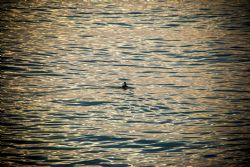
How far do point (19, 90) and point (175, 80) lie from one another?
28.6ft

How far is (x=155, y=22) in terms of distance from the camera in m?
51.6

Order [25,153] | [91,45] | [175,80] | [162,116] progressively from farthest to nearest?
[91,45] → [175,80] → [162,116] → [25,153]

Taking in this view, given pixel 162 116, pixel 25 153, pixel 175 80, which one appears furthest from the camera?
pixel 175 80

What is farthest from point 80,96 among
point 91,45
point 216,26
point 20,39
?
point 216,26

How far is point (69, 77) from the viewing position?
3003 cm

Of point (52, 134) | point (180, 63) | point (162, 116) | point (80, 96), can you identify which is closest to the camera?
point (52, 134)

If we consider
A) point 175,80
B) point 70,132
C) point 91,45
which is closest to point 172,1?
point 91,45

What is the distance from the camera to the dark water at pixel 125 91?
18500 millimetres

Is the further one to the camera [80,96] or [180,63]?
[180,63]

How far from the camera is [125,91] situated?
26.6 m

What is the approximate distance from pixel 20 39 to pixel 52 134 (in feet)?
80.1

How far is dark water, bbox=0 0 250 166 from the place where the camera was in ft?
60.7

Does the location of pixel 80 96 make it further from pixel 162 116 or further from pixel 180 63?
pixel 180 63

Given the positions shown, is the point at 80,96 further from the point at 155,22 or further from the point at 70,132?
the point at 155,22
